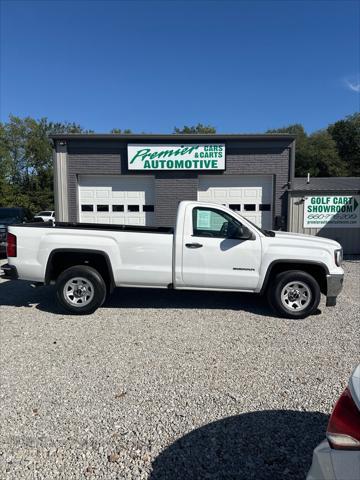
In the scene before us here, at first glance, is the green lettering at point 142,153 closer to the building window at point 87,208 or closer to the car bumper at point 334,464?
the building window at point 87,208

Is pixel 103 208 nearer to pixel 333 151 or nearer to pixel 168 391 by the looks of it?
pixel 168 391

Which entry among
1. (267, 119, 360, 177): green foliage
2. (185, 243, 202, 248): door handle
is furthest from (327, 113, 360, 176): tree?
(185, 243, 202, 248): door handle

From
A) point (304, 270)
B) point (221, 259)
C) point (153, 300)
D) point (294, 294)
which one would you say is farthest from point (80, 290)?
point (304, 270)

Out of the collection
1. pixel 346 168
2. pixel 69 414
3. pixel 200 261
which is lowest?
pixel 69 414

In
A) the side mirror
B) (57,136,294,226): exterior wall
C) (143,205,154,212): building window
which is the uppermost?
(57,136,294,226): exterior wall

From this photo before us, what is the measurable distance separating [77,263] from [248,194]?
359 inches

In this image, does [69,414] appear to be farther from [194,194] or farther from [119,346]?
[194,194]

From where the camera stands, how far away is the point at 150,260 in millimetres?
5867

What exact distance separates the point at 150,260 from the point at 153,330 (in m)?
1.21

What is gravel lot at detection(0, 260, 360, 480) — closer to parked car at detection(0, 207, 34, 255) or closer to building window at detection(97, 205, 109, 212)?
parked car at detection(0, 207, 34, 255)

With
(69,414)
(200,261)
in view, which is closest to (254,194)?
(200,261)

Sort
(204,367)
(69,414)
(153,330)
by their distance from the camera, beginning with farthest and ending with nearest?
(153,330) → (204,367) → (69,414)

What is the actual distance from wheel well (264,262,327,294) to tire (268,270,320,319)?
14 cm

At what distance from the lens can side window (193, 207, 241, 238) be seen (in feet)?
19.3
